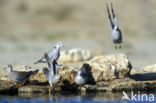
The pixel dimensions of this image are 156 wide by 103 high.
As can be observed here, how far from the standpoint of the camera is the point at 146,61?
20.2 metres

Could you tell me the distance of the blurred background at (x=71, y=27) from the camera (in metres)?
24.5

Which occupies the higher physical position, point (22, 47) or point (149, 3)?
point (149, 3)

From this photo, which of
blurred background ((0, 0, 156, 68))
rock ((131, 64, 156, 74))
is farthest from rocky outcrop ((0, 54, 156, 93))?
blurred background ((0, 0, 156, 68))

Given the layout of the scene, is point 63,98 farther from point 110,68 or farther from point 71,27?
point 71,27

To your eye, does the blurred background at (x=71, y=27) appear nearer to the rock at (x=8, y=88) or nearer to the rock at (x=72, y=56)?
the rock at (x=72, y=56)

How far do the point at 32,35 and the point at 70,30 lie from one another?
70.6 inches

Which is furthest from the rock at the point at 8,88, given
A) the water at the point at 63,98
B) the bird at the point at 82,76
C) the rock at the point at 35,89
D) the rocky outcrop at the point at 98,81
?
the bird at the point at 82,76

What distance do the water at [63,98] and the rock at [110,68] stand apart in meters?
1.10

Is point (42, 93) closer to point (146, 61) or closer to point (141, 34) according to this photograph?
point (146, 61)

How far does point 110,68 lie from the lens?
48.0 ft

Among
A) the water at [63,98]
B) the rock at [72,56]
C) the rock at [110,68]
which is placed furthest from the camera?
the rock at [72,56]

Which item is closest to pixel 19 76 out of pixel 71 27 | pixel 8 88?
pixel 8 88

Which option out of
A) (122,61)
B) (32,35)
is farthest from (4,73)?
(32,35)

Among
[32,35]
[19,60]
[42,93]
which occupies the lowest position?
[42,93]
